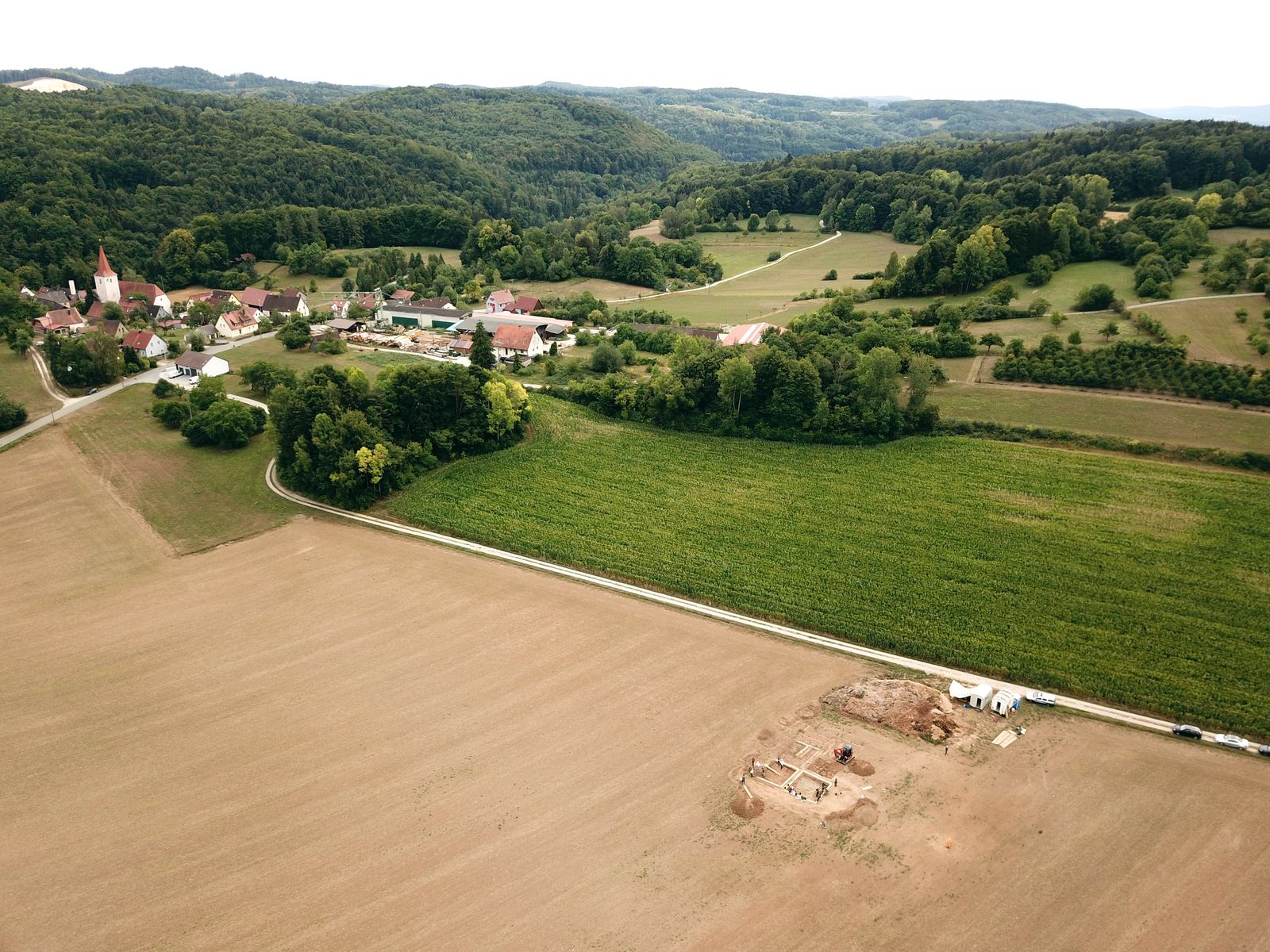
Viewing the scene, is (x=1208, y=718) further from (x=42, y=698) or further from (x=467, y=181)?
(x=467, y=181)

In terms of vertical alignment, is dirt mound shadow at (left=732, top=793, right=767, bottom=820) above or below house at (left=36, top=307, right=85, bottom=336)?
below

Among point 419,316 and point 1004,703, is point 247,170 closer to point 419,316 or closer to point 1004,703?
point 419,316

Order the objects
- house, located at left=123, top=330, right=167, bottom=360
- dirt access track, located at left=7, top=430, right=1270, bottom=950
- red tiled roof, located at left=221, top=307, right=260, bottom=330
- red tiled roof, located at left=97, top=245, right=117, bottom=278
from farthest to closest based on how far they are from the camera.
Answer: red tiled roof, located at left=97, top=245, right=117, bottom=278 → red tiled roof, located at left=221, top=307, right=260, bottom=330 → house, located at left=123, top=330, right=167, bottom=360 → dirt access track, located at left=7, top=430, right=1270, bottom=950

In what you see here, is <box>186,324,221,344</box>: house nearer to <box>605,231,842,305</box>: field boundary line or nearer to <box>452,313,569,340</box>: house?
<box>452,313,569,340</box>: house

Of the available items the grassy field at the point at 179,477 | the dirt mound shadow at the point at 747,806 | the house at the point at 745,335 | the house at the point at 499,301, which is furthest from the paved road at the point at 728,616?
the house at the point at 499,301

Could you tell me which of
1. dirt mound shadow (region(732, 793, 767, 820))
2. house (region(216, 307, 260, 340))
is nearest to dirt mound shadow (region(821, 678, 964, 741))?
dirt mound shadow (region(732, 793, 767, 820))

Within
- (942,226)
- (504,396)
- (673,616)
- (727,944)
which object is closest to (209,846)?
(727,944)

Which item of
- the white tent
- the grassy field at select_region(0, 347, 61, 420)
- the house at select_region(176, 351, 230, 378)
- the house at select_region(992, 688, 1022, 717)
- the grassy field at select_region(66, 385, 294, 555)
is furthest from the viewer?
the house at select_region(176, 351, 230, 378)

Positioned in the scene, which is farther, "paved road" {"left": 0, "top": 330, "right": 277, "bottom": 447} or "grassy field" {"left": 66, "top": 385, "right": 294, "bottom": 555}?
"paved road" {"left": 0, "top": 330, "right": 277, "bottom": 447}
